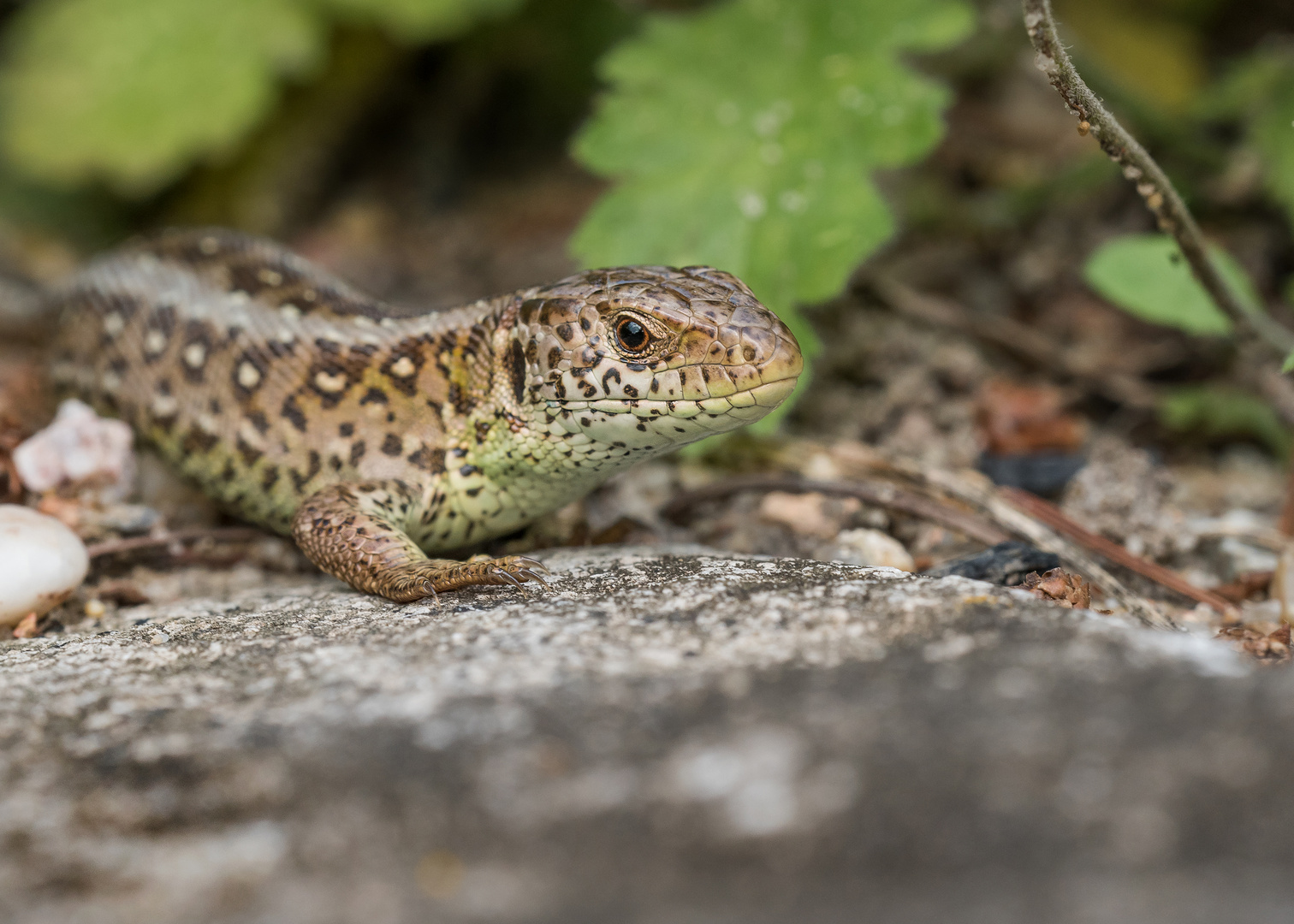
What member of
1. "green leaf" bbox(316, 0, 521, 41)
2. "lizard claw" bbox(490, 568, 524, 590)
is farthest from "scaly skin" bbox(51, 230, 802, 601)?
"green leaf" bbox(316, 0, 521, 41)

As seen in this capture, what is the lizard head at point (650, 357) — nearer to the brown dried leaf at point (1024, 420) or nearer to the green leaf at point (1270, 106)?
the brown dried leaf at point (1024, 420)

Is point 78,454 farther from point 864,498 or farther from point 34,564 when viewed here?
point 864,498

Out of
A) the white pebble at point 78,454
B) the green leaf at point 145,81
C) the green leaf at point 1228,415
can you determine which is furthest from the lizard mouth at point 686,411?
the green leaf at point 145,81

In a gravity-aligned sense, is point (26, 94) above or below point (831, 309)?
above

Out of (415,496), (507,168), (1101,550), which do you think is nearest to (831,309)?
(1101,550)

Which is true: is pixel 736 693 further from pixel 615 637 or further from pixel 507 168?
pixel 507 168

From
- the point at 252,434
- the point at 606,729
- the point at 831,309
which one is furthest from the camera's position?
the point at 831,309

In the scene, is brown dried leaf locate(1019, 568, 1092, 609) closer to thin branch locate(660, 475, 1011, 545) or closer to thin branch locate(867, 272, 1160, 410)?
thin branch locate(660, 475, 1011, 545)
